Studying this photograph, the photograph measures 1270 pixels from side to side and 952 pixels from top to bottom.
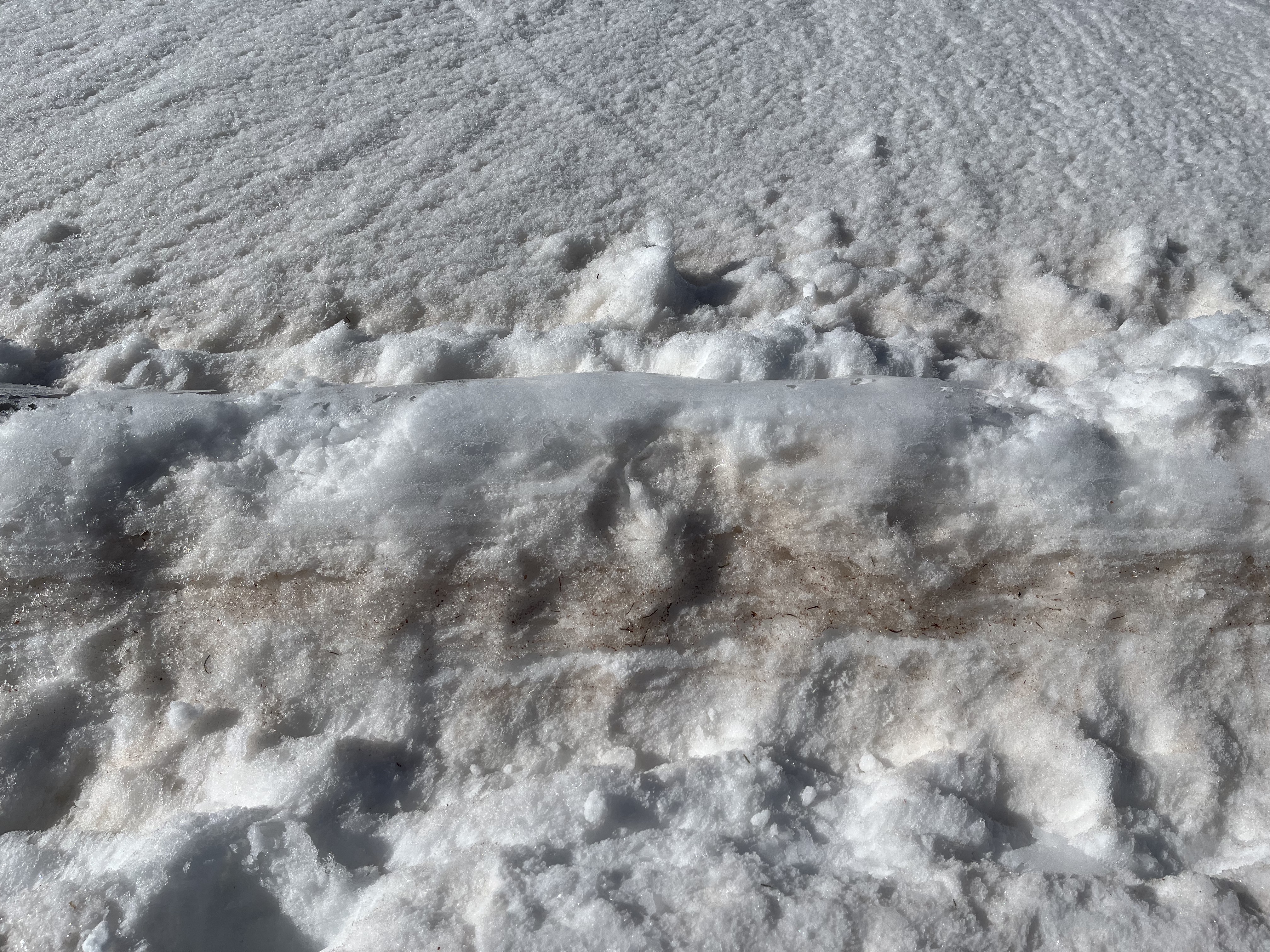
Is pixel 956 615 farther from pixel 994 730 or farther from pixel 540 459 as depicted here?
pixel 540 459

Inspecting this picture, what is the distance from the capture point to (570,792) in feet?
3.35

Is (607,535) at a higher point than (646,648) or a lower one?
higher

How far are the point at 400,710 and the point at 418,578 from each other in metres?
0.17

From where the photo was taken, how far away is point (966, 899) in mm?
926

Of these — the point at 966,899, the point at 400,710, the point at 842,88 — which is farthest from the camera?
the point at 842,88

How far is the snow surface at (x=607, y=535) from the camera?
952mm

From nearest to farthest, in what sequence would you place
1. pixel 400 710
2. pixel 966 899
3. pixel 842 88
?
pixel 966 899 → pixel 400 710 → pixel 842 88

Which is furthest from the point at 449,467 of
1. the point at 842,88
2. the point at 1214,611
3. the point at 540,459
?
the point at 842,88

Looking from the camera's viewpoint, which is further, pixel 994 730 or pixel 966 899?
pixel 994 730

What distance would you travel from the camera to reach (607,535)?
1.17 metres

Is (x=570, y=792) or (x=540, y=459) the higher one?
(x=540, y=459)

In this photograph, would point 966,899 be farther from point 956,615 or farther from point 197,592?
point 197,592

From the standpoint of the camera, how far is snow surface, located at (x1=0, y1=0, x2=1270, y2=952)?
95cm

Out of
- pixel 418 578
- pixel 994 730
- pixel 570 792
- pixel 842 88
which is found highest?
pixel 842 88
